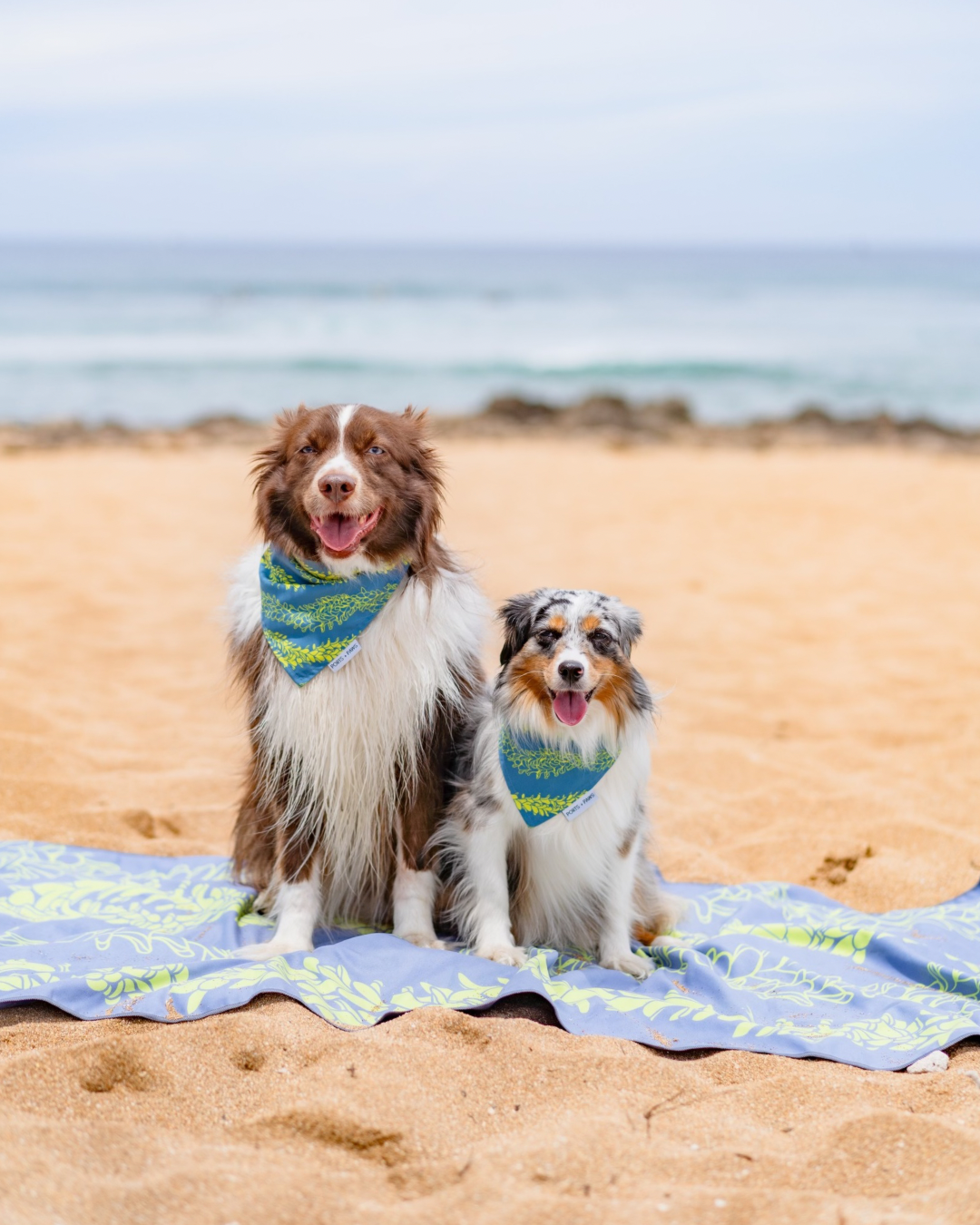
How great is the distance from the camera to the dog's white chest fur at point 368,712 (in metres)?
3.75

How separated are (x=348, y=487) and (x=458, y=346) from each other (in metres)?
29.3

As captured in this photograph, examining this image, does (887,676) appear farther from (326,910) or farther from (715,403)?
(715,403)

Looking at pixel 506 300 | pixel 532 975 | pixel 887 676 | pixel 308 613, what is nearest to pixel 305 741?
pixel 308 613

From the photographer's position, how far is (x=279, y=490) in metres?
3.66

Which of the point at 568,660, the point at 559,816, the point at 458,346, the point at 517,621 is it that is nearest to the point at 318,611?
the point at 517,621

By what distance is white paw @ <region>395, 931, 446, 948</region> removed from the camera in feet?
12.6

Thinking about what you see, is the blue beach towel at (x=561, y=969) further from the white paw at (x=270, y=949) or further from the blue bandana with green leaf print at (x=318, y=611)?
the blue bandana with green leaf print at (x=318, y=611)

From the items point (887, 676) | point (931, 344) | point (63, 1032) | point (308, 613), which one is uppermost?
point (931, 344)

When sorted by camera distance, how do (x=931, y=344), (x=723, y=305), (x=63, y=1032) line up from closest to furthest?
1. (x=63, y=1032)
2. (x=931, y=344)
3. (x=723, y=305)

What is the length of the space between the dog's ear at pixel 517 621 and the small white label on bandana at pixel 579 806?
48cm

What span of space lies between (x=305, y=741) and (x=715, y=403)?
21.3 m

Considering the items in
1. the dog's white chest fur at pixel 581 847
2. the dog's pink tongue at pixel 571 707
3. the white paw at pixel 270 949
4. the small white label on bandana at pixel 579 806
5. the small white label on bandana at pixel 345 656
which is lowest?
the white paw at pixel 270 949

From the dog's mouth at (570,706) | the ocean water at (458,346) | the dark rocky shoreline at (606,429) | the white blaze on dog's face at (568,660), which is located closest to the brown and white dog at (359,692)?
the white blaze on dog's face at (568,660)

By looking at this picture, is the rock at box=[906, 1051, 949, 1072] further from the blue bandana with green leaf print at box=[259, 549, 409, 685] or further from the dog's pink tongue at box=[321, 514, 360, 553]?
the dog's pink tongue at box=[321, 514, 360, 553]
